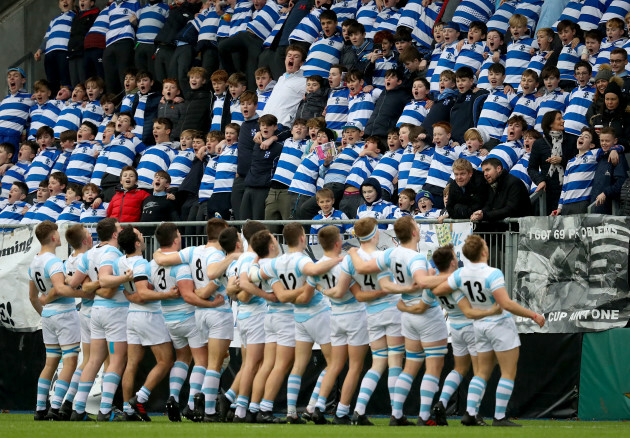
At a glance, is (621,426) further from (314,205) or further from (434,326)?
(314,205)

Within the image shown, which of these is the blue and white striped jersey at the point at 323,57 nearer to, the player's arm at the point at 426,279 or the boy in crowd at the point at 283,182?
the boy in crowd at the point at 283,182

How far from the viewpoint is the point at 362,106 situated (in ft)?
58.4

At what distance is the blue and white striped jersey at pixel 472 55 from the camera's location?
57.7 feet

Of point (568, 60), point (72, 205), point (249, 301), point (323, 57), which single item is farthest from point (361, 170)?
point (72, 205)

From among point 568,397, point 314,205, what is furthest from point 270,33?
point 568,397

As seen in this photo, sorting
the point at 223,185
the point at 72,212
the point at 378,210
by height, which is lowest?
the point at 378,210

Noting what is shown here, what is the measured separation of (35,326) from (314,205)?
4.25 m

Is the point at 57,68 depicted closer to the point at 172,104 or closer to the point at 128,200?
the point at 172,104

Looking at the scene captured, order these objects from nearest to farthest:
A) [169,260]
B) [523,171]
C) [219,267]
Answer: [219,267]
[169,260]
[523,171]

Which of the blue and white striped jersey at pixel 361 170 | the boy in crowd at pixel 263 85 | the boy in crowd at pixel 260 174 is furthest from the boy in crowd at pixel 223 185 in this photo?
the blue and white striped jersey at pixel 361 170

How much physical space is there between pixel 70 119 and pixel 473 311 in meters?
13.3

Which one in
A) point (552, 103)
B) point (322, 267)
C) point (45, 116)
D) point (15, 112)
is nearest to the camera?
point (322, 267)

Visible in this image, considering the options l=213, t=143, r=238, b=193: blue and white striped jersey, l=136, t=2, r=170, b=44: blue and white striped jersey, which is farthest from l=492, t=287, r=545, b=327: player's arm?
l=136, t=2, r=170, b=44: blue and white striped jersey

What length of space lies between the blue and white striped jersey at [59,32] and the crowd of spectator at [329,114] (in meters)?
0.33
